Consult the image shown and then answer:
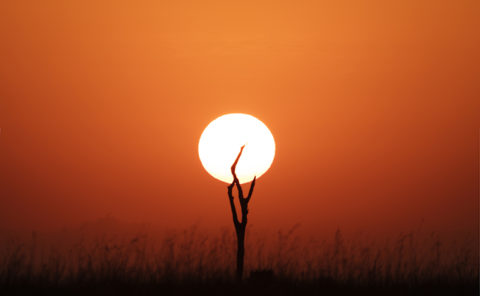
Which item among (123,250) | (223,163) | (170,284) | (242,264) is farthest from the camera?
(223,163)

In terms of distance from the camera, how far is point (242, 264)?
7.10 metres

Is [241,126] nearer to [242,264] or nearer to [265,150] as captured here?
[265,150]

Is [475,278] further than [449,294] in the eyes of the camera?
Yes

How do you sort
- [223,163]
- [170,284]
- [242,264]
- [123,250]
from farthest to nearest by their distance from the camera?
[223,163]
[242,264]
[123,250]
[170,284]

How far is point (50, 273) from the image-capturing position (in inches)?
238

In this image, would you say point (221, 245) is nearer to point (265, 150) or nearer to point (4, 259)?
point (265, 150)

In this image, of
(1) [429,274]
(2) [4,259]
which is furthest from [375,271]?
(2) [4,259]

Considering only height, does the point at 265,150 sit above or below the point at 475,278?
above

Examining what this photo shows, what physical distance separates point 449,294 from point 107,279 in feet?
11.2

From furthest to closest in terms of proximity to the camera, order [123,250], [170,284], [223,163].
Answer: [223,163] < [123,250] < [170,284]

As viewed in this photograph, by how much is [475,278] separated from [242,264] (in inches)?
103

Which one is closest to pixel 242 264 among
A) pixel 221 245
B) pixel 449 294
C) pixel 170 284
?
pixel 221 245

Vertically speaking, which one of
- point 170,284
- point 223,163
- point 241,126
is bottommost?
point 170,284

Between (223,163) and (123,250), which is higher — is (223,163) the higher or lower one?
the higher one
